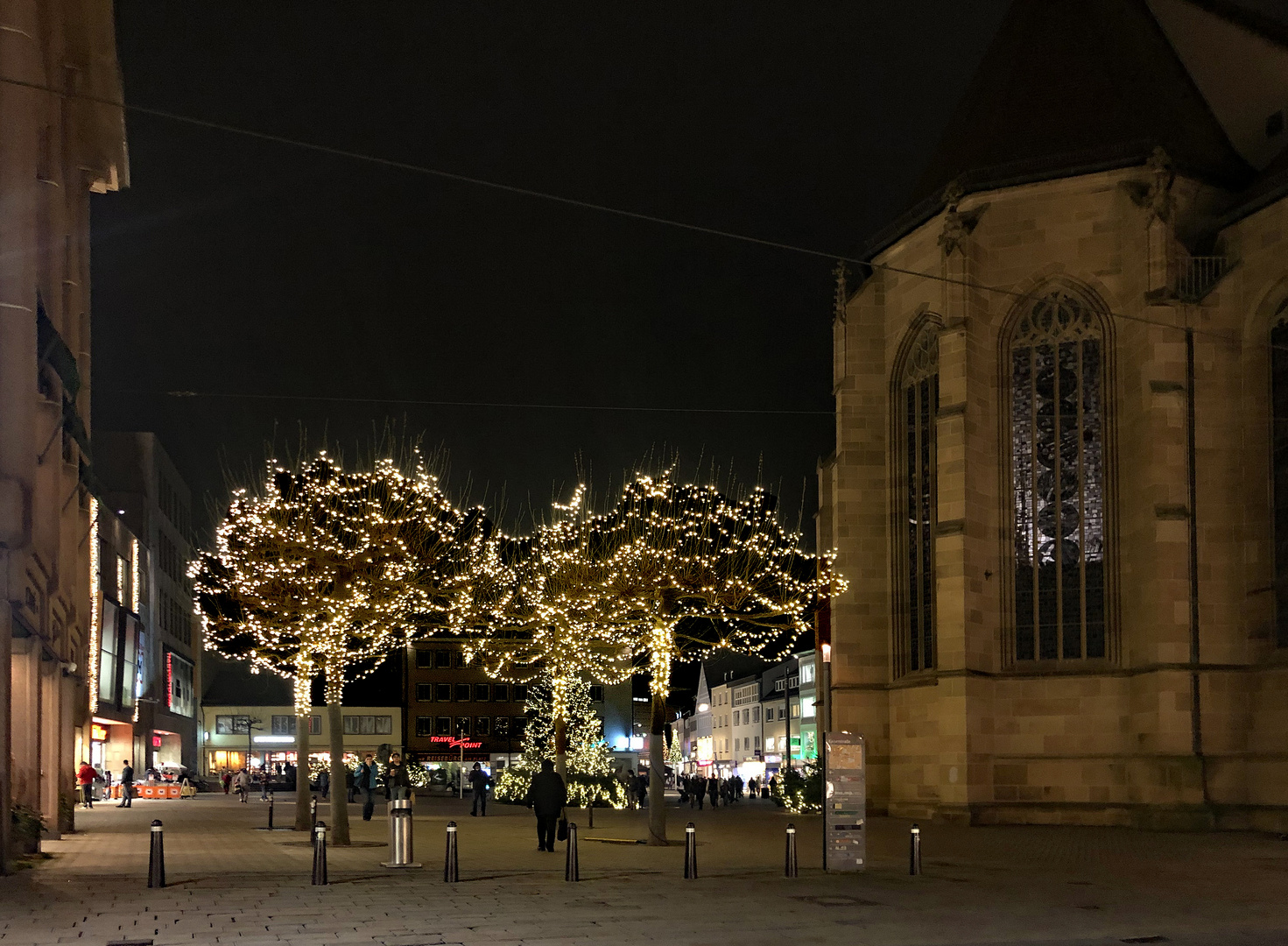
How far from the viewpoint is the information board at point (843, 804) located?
20.0 metres

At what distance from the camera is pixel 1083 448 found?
36.4m

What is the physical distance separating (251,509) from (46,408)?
562 centimetres

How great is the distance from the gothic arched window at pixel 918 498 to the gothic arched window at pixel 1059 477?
90.7 inches

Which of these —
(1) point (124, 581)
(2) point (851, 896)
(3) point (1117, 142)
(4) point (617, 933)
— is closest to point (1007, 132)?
(3) point (1117, 142)

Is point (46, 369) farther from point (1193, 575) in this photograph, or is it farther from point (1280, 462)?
point (1280, 462)

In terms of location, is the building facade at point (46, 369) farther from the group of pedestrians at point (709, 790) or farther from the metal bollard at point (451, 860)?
the group of pedestrians at point (709, 790)

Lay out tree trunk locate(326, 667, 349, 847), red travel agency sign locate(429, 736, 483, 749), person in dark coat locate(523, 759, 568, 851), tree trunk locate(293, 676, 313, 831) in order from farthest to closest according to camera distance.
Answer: red travel agency sign locate(429, 736, 483, 749) → tree trunk locate(293, 676, 313, 831) → tree trunk locate(326, 667, 349, 847) → person in dark coat locate(523, 759, 568, 851)

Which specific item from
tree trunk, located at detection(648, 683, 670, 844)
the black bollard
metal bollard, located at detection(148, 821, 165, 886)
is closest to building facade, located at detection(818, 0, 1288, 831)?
tree trunk, located at detection(648, 683, 670, 844)

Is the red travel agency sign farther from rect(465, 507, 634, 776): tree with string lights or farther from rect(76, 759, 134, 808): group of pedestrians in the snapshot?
rect(465, 507, 634, 776): tree with string lights

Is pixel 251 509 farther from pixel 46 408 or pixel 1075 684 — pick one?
pixel 1075 684

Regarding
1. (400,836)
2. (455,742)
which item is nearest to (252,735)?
(455,742)

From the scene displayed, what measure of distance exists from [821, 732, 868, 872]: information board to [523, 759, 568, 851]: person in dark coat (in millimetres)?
5658

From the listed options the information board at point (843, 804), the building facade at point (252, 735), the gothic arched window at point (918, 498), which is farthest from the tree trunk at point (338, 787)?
the building facade at point (252, 735)

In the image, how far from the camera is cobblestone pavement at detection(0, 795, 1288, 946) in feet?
44.5
